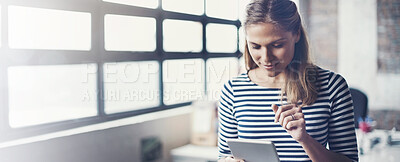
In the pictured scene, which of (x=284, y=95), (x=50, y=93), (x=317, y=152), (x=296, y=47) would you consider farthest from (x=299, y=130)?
(x=50, y=93)

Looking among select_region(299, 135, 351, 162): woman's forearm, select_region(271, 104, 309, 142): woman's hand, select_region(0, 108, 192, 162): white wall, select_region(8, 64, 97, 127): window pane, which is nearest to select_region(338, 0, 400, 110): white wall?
select_region(0, 108, 192, 162): white wall

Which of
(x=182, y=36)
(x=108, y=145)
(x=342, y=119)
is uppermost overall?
(x=182, y=36)

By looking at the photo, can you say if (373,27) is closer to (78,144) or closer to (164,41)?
(164,41)

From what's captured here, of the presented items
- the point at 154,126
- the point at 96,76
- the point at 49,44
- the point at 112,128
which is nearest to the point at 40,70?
the point at 49,44

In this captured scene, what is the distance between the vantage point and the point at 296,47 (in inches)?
58.4

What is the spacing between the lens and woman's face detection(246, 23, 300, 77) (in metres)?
1.39

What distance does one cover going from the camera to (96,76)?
100 inches

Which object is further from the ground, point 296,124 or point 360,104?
point 296,124

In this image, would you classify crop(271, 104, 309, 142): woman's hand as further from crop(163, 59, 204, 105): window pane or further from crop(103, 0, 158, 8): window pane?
crop(163, 59, 204, 105): window pane

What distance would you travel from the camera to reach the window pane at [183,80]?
10.8ft

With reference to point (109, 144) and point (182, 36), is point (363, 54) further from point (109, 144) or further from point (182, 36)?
point (109, 144)

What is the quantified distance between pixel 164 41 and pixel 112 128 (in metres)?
0.89

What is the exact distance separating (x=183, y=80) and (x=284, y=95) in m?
2.08

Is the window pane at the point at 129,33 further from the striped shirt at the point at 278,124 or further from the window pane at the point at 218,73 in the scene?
the striped shirt at the point at 278,124
